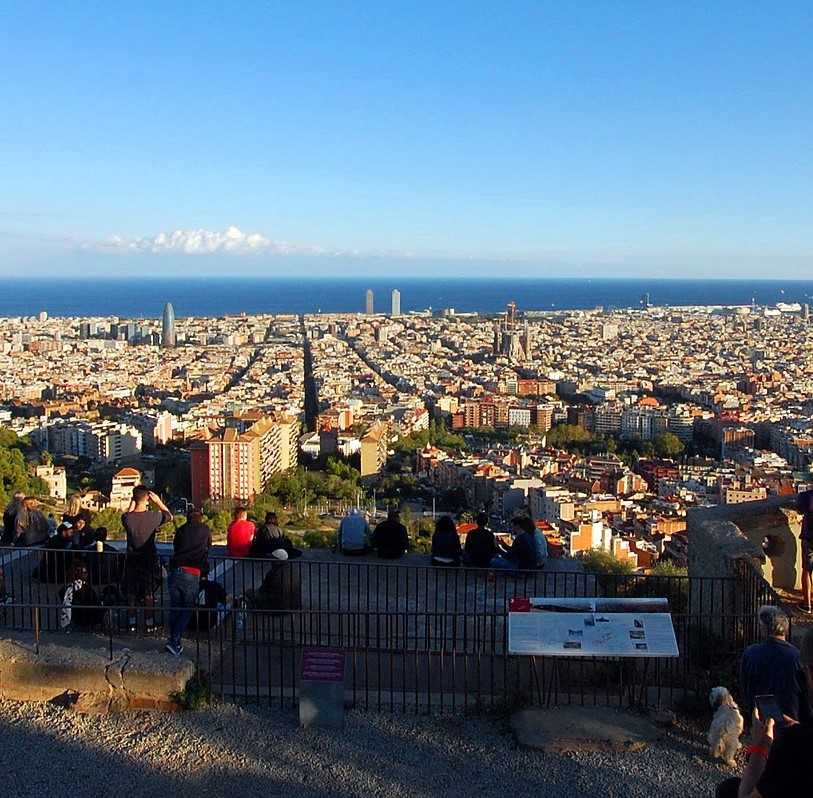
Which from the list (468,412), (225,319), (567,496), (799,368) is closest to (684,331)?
(799,368)

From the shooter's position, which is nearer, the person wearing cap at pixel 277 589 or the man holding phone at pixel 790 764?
the man holding phone at pixel 790 764

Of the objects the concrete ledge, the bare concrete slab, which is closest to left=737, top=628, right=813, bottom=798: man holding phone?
the bare concrete slab

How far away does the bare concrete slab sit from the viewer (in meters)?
4.41

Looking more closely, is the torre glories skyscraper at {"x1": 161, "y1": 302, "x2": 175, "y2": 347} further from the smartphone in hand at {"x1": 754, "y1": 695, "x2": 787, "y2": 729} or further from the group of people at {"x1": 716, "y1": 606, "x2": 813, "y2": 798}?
the smartphone in hand at {"x1": 754, "y1": 695, "x2": 787, "y2": 729}

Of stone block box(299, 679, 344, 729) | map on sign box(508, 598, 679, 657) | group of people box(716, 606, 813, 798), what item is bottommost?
stone block box(299, 679, 344, 729)

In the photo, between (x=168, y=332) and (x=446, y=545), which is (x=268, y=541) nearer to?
(x=446, y=545)

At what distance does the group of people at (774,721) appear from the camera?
8.34ft

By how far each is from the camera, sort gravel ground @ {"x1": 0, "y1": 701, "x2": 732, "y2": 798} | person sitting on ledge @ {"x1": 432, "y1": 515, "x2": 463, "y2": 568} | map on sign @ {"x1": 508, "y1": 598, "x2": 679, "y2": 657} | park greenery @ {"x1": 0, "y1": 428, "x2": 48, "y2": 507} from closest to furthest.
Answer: gravel ground @ {"x1": 0, "y1": 701, "x2": 732, "y2": 798} → map on sign @ {"x1": 508, "y1": 598, "x2": 679, "y2": 657} → person sitting on ledge @ {"x1": 432, "y1": 515, "x2": 463, "y2": 568} → park greenery @ {"x1": 0, "y1": 428, "x2": 48, "y2": 507}

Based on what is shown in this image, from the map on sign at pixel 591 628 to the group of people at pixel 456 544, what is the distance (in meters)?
2.06

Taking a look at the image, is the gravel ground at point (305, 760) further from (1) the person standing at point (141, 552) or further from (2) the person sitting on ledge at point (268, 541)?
(2) the person sitting on ledge at point (268, 541)

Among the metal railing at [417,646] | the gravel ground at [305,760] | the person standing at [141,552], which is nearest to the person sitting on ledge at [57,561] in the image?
the metal railing at [417,646]

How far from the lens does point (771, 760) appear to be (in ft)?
8.51

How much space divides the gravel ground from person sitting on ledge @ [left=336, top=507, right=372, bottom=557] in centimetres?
313

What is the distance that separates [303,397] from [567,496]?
29.7 meters
